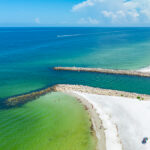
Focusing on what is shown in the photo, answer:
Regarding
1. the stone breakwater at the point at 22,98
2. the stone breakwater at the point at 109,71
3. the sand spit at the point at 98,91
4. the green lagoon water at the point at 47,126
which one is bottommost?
the green lagoon water at the point at 47,126

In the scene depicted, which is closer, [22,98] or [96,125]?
[96,125]

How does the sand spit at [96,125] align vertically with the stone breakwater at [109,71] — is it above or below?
below

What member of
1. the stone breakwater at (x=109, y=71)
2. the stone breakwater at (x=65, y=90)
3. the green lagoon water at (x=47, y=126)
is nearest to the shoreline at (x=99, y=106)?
the stone breakwater at (x=65, y=90)

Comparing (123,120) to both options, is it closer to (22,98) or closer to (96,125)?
(96,125)

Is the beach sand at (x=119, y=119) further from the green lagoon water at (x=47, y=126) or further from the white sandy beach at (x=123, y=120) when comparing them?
the green lagoon water at (x=47, y=126)

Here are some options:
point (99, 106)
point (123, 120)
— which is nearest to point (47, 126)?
point (99, 106)

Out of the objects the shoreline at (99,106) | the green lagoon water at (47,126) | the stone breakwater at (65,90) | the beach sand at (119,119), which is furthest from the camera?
the stone breakwater at (65,90)

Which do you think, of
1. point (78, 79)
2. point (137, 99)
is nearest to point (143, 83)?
point (137, 99)
